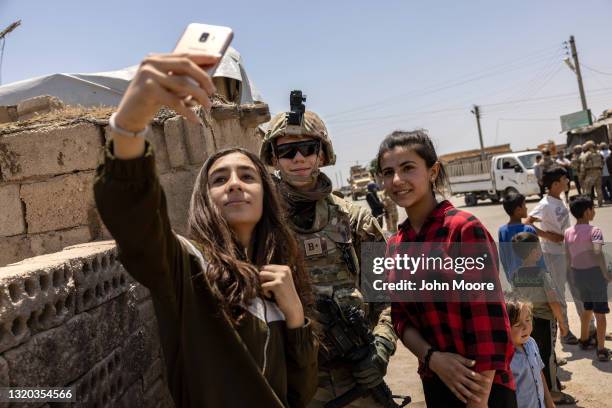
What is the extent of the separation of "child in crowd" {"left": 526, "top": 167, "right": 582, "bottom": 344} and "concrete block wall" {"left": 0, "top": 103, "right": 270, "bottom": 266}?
3.38 meters

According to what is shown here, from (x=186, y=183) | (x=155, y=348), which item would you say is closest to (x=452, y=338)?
(x=155, y=348)

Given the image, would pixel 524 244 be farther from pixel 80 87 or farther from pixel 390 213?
pixel 390 213

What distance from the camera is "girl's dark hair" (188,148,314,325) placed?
1442 millimetres

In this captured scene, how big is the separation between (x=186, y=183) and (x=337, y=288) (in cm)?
211

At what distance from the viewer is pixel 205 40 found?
112 cm

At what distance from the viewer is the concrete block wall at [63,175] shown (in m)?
4.02

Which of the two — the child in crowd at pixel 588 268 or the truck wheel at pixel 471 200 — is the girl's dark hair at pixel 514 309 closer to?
the child in crowd at pixel 588 268

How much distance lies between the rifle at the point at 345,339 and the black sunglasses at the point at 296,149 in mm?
751

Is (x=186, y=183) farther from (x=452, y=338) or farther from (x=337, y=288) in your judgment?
(x=452, y=338)

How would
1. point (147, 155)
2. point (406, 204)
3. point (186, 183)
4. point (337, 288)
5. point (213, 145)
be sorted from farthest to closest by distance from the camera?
point (213, 145), point (186, 183), point (337, 288), point (406, 204), point (147, 155)

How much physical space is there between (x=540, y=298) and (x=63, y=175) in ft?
12.9

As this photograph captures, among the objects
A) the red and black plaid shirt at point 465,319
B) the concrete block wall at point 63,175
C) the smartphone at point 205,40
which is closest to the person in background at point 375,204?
the concrete block wall at point 63,175

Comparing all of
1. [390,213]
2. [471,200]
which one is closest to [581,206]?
[390,213]

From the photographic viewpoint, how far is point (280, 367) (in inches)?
59.1
